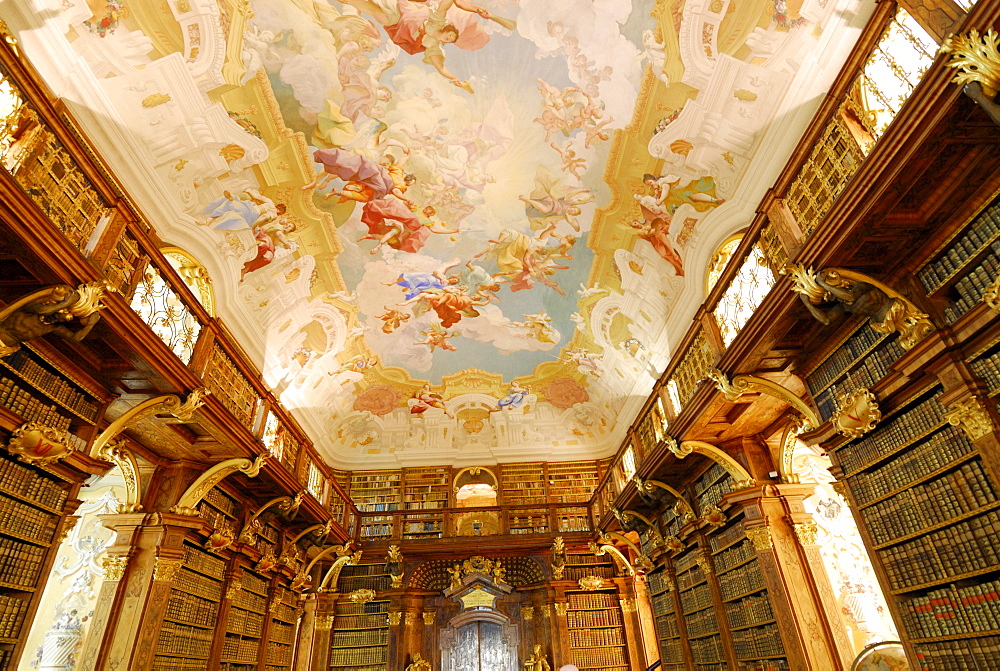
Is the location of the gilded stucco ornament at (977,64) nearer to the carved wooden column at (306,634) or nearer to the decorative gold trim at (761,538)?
the decorative gold trim at (761,538)

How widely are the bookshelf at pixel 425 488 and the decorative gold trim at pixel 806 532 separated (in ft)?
31.6

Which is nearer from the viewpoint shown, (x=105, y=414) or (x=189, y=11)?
(x=189, y=11)

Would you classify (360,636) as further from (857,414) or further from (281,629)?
(857,414)

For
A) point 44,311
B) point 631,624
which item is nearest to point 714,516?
point 631,624

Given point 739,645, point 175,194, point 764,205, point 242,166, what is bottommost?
point 739,645

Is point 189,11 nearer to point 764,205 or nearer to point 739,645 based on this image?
point 764,205

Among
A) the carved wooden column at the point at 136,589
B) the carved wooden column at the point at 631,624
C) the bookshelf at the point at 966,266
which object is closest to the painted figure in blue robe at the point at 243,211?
the carved wooden column at the point at 136,589

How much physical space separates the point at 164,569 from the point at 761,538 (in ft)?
26.8

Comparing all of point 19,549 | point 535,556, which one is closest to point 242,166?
point 19,549

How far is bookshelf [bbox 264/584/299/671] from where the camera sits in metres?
11.3

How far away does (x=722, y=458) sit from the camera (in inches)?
326

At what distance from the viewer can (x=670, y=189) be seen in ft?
28.2

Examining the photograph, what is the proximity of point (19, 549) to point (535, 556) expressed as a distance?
435 inches

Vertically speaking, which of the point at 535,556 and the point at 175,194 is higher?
the point at 175,194
